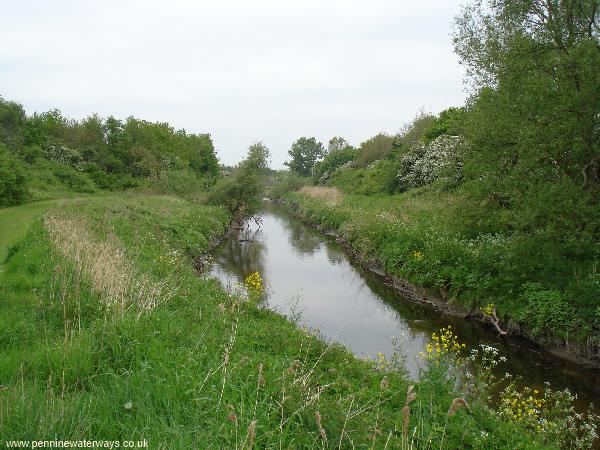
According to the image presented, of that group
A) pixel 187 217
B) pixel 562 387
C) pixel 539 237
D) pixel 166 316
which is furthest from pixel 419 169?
pixel 166 316

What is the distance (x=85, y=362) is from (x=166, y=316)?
2.04 m

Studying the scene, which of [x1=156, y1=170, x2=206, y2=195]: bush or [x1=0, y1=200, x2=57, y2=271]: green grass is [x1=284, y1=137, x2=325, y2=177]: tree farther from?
[x1=0, y1=200, x2=57, y2=271]: green grass

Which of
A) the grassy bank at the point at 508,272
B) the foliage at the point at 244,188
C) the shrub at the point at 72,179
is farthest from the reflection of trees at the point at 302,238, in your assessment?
the shrub at the point at 72,179

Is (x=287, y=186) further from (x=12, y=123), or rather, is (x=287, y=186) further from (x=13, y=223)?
(x=13, y=223)

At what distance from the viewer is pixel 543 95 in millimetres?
10805

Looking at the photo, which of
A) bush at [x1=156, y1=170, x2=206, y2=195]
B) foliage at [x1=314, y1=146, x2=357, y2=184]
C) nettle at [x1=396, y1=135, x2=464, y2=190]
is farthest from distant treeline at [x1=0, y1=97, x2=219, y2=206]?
foliage at [x1=314, y1=146, x2=357, y2=184]

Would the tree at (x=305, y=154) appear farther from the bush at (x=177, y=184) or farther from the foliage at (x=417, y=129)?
the bush at (x=177, y=184)

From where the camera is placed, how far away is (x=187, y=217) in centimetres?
2434

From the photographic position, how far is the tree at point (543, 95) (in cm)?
1062

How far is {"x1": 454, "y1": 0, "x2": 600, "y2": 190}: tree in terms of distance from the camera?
1062 cm

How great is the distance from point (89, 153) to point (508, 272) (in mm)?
44095

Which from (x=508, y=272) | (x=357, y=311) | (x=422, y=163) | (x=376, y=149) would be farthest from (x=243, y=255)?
(x=376, y=149)

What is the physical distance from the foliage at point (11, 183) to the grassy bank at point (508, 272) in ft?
66.8

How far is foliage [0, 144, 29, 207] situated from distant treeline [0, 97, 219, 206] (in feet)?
0.26
